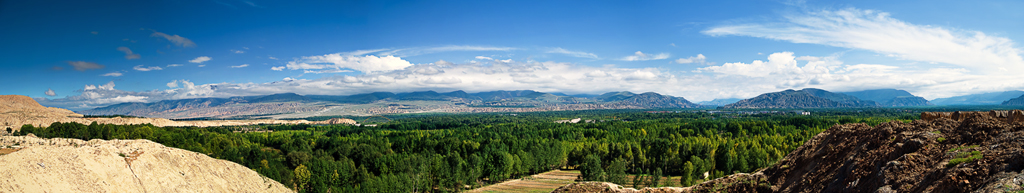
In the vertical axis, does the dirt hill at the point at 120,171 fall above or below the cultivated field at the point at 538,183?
above

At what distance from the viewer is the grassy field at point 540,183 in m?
60.8

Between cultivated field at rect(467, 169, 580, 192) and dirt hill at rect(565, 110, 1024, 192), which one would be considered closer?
dirt hill at rect(565, 110, 1024, 192)

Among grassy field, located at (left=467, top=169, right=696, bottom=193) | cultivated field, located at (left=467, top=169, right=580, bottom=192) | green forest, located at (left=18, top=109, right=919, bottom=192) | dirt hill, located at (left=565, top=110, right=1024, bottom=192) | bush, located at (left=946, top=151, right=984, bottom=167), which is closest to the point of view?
dirt hill, located at (left=565, top=110, right=1024, bottom=192)

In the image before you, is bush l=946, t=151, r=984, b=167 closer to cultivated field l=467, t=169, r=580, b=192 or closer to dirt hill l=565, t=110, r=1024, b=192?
dirt hill l=565, t=110, r=1024, b=192

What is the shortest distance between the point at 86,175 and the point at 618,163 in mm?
57659

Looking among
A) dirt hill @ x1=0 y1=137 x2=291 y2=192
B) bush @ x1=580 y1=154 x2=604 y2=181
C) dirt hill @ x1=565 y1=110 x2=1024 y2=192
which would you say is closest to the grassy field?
bush @ x1=580 y1=154 x2=604 y2=181

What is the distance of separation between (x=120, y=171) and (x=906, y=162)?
56.8 m

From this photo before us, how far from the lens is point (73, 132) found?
91250 millimetres

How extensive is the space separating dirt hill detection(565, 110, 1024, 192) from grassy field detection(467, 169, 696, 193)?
125ft

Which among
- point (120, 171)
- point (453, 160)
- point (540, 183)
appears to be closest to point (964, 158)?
point (540, 183)

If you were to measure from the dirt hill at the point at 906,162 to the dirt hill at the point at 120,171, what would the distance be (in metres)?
43.5

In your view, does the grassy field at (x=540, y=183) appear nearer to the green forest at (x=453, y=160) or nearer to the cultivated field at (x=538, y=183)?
the cultivated field at (x=538, y=183)

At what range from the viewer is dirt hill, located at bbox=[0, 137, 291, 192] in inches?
1387

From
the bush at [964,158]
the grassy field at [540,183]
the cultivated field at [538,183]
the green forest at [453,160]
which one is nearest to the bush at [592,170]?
the green forest at [453,160]
